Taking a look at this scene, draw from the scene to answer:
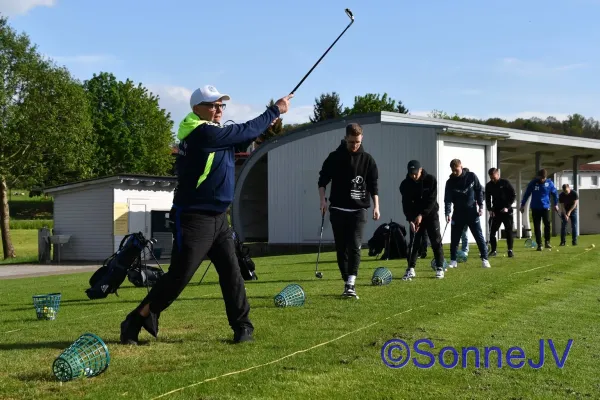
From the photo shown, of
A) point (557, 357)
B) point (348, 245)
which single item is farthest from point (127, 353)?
point (348, 245)

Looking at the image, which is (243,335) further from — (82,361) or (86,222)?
(86,222)

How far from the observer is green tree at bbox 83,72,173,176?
3061 inches

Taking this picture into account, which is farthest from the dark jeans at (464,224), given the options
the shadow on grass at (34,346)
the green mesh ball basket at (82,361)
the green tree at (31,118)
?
the green tree at (31,118)

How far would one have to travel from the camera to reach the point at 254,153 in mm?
30938

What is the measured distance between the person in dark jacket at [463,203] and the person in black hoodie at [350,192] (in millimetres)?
4450

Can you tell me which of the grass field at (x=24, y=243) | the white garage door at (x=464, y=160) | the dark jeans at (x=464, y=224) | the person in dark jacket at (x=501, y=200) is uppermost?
the white garage door at (x=464, y=160)

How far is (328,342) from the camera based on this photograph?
6.24 m

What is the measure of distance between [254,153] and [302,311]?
23.1 m

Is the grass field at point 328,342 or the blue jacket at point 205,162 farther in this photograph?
the blue jacket at point 205,162

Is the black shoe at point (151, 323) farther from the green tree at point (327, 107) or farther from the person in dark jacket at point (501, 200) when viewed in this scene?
the green tree at point (327, 107)

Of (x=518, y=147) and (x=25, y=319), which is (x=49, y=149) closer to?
(x=518, y=147)

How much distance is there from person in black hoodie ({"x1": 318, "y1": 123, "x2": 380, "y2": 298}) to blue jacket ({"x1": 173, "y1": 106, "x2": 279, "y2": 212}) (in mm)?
3271

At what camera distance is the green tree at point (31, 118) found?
39.1 m

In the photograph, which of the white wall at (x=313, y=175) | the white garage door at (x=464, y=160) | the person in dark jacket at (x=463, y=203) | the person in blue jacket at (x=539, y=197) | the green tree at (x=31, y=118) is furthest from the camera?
the green tree at (x=31, y=118)
